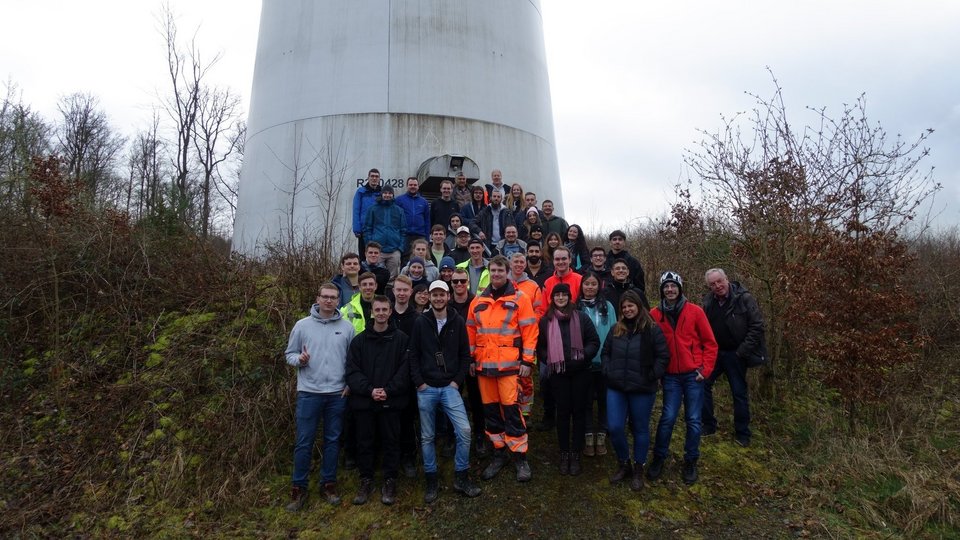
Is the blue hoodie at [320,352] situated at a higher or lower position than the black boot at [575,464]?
higher

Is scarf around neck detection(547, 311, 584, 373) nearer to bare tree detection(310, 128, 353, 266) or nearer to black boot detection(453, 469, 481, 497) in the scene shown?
black boot detection(453, 469, 481, 497)

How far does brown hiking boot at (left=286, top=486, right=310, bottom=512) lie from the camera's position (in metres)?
4.76

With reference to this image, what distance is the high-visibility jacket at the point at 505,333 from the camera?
15.7ft

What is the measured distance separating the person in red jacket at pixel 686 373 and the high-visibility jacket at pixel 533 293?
1.15 metres

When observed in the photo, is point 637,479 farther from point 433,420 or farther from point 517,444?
point 433,420

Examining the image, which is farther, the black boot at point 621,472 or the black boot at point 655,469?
the black boot at point 655,469

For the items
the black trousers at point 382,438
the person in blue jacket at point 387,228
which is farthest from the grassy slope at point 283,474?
the person in blue jacket at point 387,228

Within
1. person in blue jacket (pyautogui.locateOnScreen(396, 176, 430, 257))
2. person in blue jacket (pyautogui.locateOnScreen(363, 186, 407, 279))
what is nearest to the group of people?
person in blue jacket (pyautogui.locateOnScreen(363, 186, 407, 279))

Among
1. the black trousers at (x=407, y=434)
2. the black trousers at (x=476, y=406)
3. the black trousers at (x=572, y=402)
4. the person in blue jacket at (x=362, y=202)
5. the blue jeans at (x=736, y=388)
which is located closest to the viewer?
the black trousers at (x=572, y=402)

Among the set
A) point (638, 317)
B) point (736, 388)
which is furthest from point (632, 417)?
point (736, 388)

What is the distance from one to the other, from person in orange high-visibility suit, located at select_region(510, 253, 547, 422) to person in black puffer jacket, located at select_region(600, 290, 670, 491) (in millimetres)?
725

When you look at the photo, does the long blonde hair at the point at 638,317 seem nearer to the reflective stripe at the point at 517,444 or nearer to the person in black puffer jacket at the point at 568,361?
the person in black puffer jacket at the point at 568,361

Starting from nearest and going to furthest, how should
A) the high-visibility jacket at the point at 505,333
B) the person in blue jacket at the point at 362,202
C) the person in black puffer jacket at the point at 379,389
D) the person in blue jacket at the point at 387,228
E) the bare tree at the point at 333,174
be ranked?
the person in black puffer jacket at the point at 379,389 < the high-visibility jacket at the point at 505,333 < the person in blue jacket at the point at 387,228 < the person in blue jacket at the point at 362,202 < the bare tree at the point at 333,174

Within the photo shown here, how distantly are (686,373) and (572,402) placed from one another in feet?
3.42
